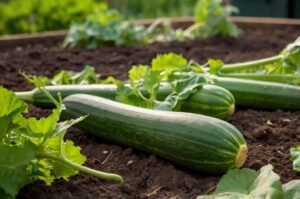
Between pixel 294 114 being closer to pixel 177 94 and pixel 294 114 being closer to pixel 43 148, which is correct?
pixel 177 94

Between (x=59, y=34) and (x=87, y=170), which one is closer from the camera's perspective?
(x=87, y=170)

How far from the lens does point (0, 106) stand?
3133mm

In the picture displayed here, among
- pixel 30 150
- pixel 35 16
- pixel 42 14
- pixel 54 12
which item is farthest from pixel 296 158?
pixel 35 16

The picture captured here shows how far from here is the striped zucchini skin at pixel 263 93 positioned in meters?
4.45

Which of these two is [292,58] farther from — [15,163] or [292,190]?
[15,163]

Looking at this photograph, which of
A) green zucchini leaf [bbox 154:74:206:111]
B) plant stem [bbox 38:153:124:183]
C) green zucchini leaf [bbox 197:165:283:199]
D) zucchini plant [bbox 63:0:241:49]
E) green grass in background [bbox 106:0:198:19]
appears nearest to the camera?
green zucchini leaf [bbox 197:165:283:199]

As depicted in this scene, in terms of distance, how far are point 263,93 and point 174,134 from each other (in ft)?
3.73

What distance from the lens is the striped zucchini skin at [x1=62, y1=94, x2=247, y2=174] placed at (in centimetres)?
342

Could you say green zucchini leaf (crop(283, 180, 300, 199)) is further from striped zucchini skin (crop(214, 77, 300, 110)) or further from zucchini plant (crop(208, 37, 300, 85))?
zucchini plant (crop(208, 37, 300, 85))

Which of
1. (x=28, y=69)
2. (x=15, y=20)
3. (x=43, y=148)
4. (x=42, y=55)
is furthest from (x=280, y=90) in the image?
(x=15, y=20)

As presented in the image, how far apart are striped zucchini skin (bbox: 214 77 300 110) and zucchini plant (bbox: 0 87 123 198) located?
141 cm

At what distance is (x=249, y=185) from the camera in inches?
122

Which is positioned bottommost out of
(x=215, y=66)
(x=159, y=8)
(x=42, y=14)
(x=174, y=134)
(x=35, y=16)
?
(x=159, y=8)

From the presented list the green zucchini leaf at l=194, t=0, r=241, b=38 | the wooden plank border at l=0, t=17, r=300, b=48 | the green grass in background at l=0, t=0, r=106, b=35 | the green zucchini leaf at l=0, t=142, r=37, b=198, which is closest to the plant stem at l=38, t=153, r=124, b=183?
the green zucchini leaf at l=0, t=142, r=37, b=198
